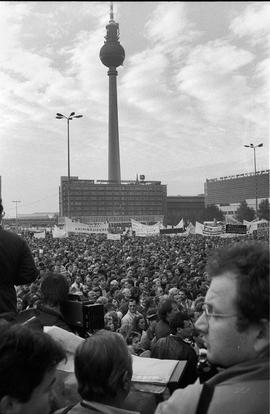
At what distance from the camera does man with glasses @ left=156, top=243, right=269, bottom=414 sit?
1357mm

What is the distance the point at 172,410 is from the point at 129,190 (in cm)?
13485

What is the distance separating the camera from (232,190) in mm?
156125

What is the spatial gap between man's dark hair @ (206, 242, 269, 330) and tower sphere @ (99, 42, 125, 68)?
152m

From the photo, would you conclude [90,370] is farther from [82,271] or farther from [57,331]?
[82,271]

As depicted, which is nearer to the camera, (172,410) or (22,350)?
(172,410)

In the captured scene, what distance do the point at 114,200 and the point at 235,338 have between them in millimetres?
132712

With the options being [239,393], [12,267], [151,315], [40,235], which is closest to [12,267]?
[12,267]

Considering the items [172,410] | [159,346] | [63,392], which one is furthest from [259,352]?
[159,346]

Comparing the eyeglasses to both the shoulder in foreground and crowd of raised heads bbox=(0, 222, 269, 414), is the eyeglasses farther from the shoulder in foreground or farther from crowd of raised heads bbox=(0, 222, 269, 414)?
the shoulder in foreground

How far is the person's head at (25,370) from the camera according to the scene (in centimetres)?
163

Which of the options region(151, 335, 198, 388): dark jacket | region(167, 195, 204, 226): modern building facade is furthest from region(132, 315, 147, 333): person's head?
region(167, 195, 204, 226): modern building facade

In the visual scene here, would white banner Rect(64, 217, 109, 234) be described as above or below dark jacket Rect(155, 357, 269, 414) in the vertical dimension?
above

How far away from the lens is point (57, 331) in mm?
2609

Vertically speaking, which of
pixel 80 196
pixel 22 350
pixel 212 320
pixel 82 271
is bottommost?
pixel 82 271
